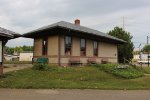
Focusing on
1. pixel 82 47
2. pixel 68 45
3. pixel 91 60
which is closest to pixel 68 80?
pixel 68 45

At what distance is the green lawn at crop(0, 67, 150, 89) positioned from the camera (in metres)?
17.4

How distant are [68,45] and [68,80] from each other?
8739mm

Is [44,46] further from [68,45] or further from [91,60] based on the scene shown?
[91,60]

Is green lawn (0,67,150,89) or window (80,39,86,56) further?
window (80,39,86,56)

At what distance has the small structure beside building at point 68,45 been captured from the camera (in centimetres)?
2709

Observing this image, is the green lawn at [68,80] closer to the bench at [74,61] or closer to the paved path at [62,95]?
the paved path at [62,95]

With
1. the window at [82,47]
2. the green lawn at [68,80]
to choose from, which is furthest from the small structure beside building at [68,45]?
the green lawn at [68,80]

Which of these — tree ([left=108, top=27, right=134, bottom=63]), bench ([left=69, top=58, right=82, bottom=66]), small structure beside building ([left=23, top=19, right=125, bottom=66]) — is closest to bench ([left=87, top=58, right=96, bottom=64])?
small structure beside building ([left=23, top=19, right=125, bottom=66])

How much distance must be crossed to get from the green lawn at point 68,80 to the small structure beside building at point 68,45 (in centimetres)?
456

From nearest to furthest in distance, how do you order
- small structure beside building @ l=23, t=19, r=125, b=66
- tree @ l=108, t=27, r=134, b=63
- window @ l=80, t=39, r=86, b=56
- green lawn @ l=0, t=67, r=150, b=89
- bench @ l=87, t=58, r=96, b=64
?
green lawn @ l=0, t=67, r=150, b=89 → small structure beside building @ l=23, t=19, r=125, b=66 → window @ l=80, t=39, r=86, b=56 → bench @ l=87, t=58, r=96, b=64 → tree @ l=108, t=27, r=134, b=63

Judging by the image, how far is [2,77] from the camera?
1905 cm

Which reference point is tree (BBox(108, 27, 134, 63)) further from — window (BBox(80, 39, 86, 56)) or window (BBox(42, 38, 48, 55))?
window (BBox(42, 38, 48, 55))

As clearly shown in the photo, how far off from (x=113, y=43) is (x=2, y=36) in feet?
60.0

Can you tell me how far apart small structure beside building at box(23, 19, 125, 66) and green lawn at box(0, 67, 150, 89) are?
15.0 feet
